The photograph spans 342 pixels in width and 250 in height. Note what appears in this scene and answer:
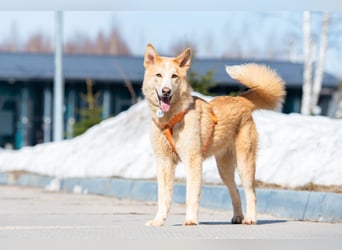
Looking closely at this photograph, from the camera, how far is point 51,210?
12898 mm

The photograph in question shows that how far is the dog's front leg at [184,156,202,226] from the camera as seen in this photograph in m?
9.69

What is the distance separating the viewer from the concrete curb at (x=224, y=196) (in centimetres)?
1066

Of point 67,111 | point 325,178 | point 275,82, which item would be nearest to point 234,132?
point 275,82

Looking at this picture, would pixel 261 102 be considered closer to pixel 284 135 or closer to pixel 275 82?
pixel 275 82

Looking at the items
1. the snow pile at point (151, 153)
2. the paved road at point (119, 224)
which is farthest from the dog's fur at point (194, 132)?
the snow pile at point (151, 153)

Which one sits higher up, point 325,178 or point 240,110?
point 240,110

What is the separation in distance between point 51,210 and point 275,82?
150 inches

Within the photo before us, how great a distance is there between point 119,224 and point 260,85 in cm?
239

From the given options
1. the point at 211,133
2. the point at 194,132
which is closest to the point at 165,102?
the point at 194,132

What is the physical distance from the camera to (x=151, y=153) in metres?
17.5

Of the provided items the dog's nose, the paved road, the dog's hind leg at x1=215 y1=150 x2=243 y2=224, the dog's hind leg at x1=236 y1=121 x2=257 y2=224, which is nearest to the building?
the paved road

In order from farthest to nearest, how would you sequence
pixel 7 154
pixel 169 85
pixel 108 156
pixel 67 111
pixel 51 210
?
pixel 67 111 < pixel 7 154 < pixel 108 156 < pixel 51 210 < pixel 169 85

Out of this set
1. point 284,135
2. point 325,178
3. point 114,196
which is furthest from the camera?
point 114,196

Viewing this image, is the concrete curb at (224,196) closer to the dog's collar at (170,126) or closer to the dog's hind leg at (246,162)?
the dog's hind leg at (246,162)
